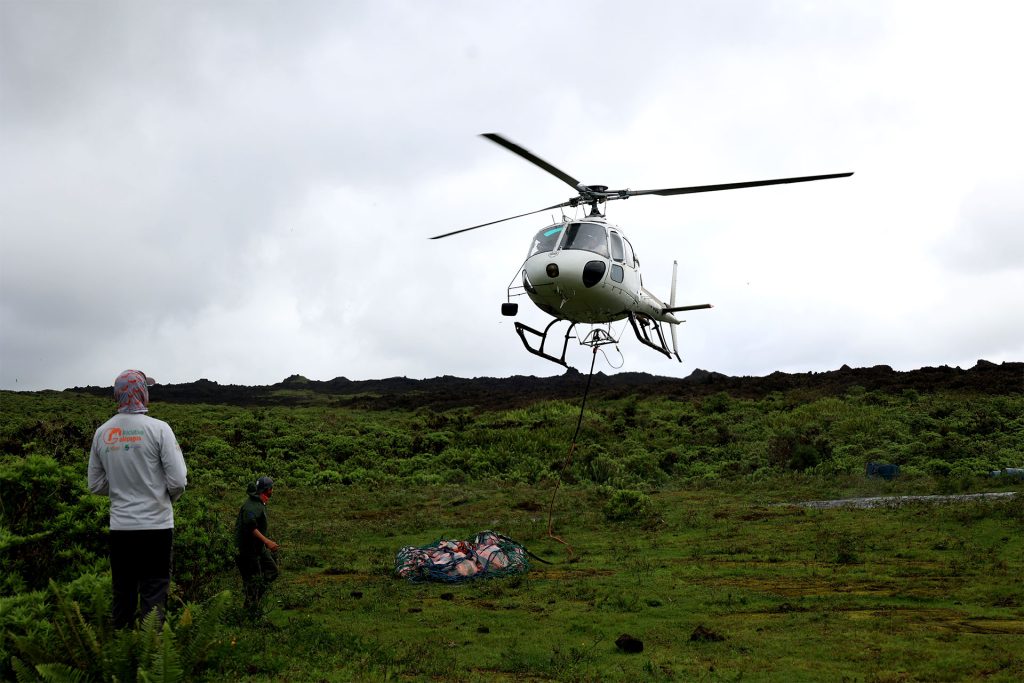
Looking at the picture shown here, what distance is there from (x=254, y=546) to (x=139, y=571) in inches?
140

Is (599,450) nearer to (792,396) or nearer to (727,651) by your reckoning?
(792,396)

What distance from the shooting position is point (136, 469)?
5.91 metres

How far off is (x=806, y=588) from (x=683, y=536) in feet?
15.7

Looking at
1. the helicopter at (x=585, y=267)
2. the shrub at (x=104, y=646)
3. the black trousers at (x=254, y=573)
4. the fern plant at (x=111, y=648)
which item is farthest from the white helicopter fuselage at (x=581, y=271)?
the fern plant at (x=111, y=648)

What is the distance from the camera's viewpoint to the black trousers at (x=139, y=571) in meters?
5.96

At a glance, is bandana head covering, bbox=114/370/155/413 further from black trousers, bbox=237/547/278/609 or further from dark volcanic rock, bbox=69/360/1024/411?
dark volcanic rock, bbox=69/360/1024/411

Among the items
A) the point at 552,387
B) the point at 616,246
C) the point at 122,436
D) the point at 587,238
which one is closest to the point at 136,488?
the point at 122,436

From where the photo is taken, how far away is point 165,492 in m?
6.05

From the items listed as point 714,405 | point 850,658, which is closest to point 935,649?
point 850,658

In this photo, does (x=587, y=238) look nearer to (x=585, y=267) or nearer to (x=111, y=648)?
(x=585, y=267)

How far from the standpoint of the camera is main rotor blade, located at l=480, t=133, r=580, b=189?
41.1 feet

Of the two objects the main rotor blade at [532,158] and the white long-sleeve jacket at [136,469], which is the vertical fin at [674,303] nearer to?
the main rotor blade at [532,158]

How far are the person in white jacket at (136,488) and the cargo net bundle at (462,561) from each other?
733cm

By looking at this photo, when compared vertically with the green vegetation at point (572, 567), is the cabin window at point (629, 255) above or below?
above
